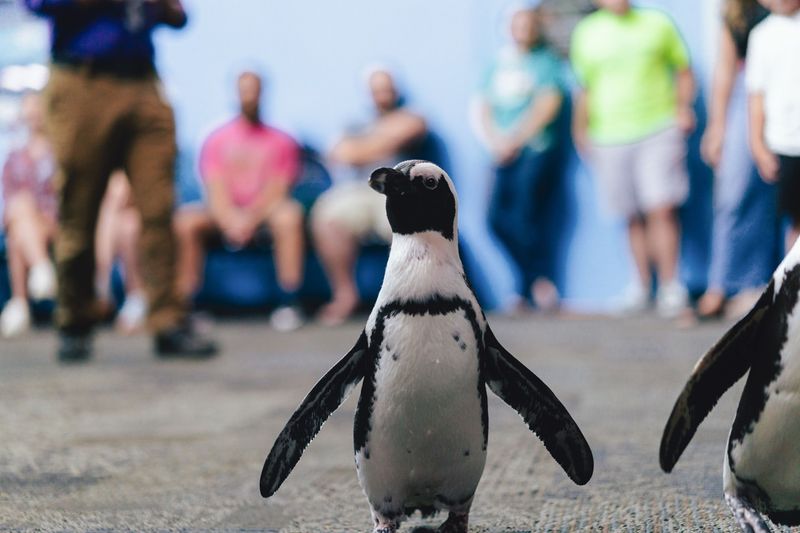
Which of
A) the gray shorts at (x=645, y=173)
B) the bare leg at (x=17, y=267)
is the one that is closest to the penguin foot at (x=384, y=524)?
the gray shorts at (x=645, y=173)

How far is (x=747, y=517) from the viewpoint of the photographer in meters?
1.20

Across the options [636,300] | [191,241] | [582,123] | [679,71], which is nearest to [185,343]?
[191,241]

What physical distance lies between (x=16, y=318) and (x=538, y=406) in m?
4.87

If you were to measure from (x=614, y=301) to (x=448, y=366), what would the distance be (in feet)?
15.8

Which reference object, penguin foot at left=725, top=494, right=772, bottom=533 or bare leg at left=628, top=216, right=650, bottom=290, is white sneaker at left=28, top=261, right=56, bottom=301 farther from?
penguin foot at left=725, top=494, right=772, bottom=533

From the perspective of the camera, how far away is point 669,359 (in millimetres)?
3357

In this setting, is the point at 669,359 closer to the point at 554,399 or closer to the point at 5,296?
the point at 554,399

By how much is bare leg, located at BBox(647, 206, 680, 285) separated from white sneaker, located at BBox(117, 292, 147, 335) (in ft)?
8.31

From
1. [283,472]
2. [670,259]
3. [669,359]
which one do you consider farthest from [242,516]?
[670,259]

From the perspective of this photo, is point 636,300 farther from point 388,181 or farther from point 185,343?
point 388,181

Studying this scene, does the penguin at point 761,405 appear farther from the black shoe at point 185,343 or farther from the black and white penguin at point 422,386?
the black shoe at point 185,343

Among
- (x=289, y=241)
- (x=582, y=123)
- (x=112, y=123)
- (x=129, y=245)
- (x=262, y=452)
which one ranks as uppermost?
(x=112, y=123)

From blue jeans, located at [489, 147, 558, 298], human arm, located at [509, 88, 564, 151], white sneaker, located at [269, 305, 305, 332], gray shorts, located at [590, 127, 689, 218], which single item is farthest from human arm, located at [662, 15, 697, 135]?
white sneaker, located at [269, 305, 305, 332]

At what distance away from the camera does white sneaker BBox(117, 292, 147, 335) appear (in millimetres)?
5238
